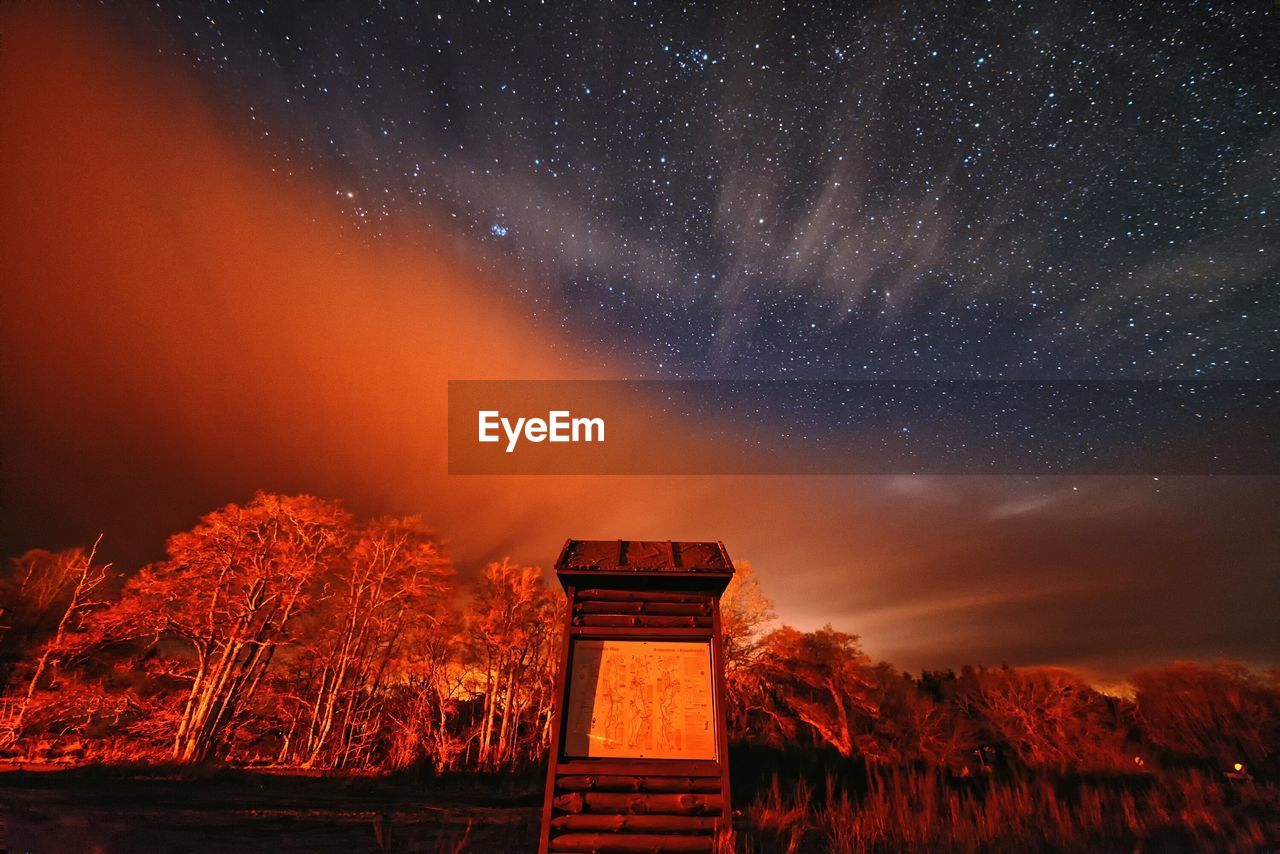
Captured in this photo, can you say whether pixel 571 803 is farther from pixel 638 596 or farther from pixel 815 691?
pixel 815 691

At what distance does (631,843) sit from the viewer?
712 centimetres

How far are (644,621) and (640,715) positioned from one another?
47.6 inches

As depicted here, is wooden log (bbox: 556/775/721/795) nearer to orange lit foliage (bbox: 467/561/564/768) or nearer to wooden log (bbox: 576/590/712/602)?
wooden log (bbox: 576/590/712/602)

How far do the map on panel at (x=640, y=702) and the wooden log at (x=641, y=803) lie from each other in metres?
0.50

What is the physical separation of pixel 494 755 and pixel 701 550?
23004 mm

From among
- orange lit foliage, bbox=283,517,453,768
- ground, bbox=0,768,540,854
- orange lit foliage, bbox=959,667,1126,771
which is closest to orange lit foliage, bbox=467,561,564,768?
orange lit foliage, bbox=283,517,453,768

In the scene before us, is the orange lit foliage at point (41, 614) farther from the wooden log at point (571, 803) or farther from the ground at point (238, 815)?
the wooden log at point (571, 803)

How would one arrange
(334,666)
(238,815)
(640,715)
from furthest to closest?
(334,666) < (238,815) < (640,715)


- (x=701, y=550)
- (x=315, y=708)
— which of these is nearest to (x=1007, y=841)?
(x=701, y=550)

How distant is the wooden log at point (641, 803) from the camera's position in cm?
716

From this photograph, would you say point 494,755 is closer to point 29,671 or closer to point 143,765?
point 143,765

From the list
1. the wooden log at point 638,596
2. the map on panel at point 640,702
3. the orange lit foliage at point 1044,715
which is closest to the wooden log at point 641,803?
the map on panel at point 640,702

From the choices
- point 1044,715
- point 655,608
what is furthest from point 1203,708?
point 655,608

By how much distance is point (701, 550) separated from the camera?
28.1ft
